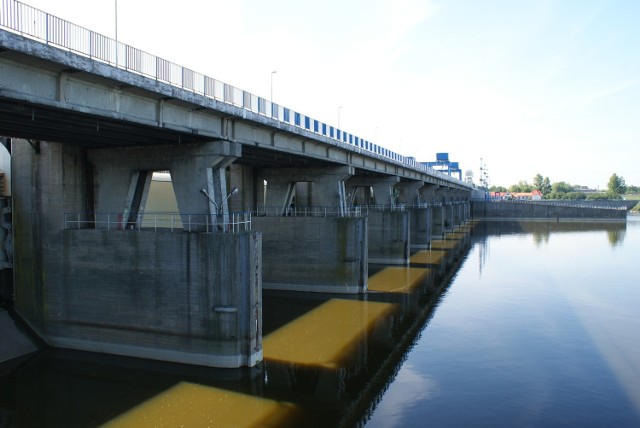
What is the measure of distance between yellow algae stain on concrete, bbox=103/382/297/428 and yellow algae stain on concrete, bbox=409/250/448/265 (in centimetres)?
3343

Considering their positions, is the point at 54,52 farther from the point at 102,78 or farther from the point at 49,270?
the point at 49,270

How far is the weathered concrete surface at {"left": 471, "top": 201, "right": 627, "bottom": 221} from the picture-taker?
11738 cm

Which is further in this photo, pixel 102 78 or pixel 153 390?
pixel 153 390

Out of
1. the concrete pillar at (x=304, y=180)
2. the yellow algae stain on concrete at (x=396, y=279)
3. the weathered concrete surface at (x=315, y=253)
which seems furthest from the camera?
the concrete pillar at (x=304, y=180)

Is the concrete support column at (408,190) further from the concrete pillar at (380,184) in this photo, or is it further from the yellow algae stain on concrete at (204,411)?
the yellow algae stain on concrete at (204,411)

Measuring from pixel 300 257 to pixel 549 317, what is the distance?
1491 centimetres

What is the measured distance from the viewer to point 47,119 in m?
16.3

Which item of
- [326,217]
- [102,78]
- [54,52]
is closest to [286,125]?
[326,217]

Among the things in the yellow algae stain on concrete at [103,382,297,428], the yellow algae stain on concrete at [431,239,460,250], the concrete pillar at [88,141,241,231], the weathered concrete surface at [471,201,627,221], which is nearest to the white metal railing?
the concrete pillar at [88,141,241,231]

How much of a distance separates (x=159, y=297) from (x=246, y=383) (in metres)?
4.72

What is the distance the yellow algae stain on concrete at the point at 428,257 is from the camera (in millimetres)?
48737

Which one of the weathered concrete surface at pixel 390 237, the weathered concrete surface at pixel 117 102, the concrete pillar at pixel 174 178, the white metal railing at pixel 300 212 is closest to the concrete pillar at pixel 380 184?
the weathered concrete surface at pixel 390 237

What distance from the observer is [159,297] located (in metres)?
19.4

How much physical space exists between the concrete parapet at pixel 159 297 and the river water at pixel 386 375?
0.73 m
